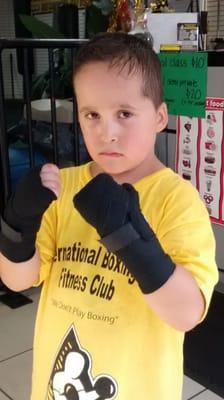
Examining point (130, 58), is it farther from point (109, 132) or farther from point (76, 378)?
point (76, 378)

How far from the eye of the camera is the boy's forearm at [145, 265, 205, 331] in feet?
2.02

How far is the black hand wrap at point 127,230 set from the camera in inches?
23.2

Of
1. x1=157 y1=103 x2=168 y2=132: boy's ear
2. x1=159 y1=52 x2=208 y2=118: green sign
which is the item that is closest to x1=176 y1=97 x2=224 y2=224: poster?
x1=159 y1=52 x2=208 y2=118: green sign

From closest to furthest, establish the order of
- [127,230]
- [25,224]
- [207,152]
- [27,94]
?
[127,230]
[25,224]
[207,152]
[27,94]

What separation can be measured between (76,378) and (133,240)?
0.88 ft

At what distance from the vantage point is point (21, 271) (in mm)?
757

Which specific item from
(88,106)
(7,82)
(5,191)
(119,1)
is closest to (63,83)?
(119,1)

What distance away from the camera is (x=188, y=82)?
1.61 meters

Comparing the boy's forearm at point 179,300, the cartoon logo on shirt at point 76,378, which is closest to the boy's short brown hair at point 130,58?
the boy's forearm at point 179,300

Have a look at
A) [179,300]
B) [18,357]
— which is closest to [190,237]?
[179,300]

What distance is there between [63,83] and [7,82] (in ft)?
8.31

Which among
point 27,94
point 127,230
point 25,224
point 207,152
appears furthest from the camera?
point 27,94

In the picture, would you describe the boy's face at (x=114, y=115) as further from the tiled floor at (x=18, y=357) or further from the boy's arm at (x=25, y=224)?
the tiled floor at (x=18, y=357)

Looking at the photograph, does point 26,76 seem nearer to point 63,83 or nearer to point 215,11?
point 63,83
